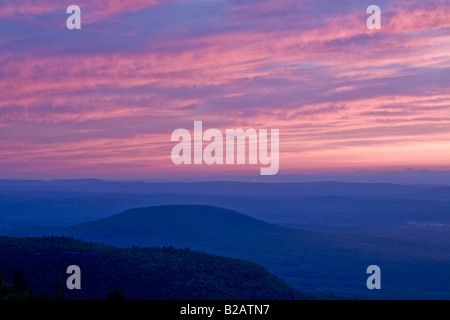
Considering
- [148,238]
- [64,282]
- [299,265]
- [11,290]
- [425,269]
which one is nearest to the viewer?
[11,290]

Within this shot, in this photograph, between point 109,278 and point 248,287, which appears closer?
point 109,278

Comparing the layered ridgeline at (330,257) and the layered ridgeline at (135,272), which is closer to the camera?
the layered ridgeline at (135,272)

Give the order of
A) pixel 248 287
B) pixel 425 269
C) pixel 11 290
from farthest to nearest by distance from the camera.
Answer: pixel 425 269 < pixel 248 287 < pixel 11 290

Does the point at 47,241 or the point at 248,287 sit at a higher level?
the point at 47,241

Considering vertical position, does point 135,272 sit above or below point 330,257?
below

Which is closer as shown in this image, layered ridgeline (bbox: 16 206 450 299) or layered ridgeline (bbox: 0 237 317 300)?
layered ridgeline (bbox: 0 237 317 300)

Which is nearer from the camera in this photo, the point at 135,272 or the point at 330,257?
the point at 135,272
